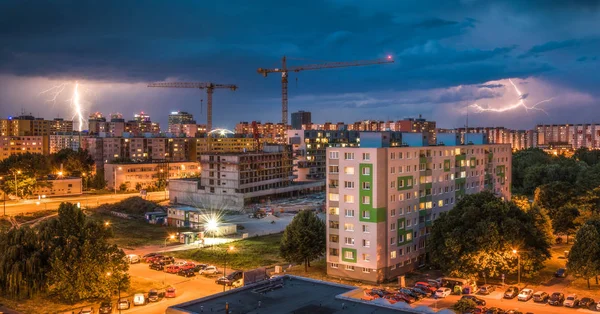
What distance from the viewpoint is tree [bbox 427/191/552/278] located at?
117 feet

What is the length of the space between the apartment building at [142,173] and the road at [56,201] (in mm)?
5475

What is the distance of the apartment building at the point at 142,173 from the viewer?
95.3 m

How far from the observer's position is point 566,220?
5150 centimetres

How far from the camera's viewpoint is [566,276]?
3912cm

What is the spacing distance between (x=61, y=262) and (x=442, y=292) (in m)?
23.9

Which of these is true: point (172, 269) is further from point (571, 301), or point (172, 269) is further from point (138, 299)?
point (571, 301)

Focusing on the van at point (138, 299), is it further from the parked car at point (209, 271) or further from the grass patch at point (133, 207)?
the grass patch at point (133, 207)

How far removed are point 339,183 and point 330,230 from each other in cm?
357

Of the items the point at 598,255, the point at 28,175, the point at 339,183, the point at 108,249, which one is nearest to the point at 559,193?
the point at 598,255

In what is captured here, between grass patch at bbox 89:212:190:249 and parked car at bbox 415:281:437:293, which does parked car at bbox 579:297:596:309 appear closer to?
parked car at bbox 415:281:437:293

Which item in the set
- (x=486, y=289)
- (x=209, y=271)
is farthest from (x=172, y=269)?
(x=486, y=289)

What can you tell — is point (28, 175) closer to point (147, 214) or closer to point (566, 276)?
point (147, 214)

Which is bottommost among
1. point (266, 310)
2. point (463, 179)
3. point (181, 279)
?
point (181, 279)

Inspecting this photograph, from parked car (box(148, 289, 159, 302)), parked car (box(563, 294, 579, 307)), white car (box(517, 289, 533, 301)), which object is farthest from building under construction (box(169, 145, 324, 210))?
parked car (box(563, 294, 579, 307))
